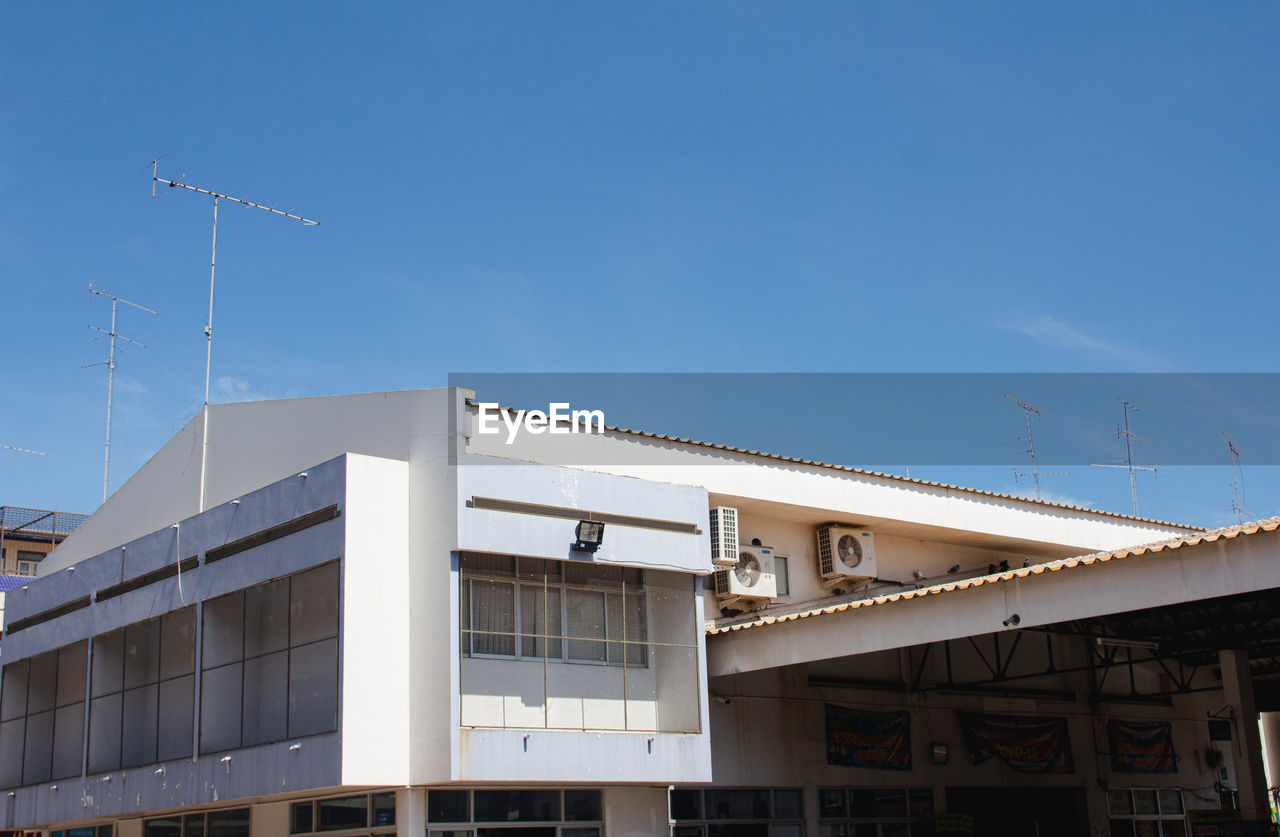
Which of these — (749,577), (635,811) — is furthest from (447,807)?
(749,577)

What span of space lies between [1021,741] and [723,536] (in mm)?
9285

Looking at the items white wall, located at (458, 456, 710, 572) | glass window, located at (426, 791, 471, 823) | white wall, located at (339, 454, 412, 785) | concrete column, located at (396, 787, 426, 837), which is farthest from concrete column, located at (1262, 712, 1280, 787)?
white wall, located at (339, 454, 412, 785)

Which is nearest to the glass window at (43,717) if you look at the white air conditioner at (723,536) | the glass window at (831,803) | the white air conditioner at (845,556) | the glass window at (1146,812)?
the white air conditioner at (723,536)

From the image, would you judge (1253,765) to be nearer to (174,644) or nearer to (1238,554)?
(1238,554)

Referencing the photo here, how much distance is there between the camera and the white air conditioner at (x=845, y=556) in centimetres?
2264

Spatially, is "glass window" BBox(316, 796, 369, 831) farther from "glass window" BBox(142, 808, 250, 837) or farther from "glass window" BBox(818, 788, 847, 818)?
"glass window" BBox(818, 788, 847, 818)

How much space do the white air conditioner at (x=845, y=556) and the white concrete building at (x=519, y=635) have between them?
0.06 meters

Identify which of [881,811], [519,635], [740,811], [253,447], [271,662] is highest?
[253,447]

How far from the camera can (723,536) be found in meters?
20.1

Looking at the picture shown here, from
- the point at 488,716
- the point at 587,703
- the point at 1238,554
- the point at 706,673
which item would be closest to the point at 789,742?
the point at 706,673

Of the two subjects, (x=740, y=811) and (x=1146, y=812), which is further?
(x=1146, y=812)

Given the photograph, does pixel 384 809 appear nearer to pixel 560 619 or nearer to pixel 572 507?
pixel 560 619

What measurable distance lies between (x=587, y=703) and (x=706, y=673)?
186cm

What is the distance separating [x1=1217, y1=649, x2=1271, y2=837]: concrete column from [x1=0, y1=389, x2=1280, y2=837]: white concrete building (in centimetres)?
7
